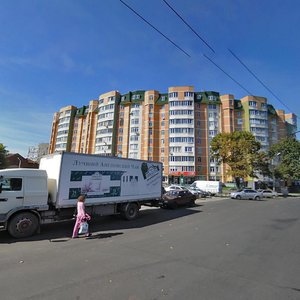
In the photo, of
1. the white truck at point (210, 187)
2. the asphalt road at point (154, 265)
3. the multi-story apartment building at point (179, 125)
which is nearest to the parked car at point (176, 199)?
the asphalt road at point (154, 265)

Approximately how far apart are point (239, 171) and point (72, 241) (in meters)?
40.2

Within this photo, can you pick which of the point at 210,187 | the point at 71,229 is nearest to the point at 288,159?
the point at 210,187

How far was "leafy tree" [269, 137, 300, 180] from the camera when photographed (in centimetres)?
5091

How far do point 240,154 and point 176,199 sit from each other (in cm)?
3037

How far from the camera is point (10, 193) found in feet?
30.2

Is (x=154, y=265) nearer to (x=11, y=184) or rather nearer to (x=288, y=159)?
(x=11, y=184)

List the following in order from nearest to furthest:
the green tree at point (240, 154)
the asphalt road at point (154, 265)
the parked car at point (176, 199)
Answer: the asphalt road at point (154, 265), the parked car at point (176, 199), the green tree at point (240, 154)

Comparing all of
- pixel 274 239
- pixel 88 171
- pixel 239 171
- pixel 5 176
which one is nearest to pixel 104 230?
pixel 88 171

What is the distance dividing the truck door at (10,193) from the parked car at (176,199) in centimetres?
1143

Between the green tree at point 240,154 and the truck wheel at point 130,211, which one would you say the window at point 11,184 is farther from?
the green tree at point 240,154

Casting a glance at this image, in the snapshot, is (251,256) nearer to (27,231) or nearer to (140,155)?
→ (27,231)

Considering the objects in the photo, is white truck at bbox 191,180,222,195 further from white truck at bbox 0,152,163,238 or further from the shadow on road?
the shadow on road

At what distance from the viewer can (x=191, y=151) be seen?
69688 millimetres

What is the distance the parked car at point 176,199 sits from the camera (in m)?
19.1
